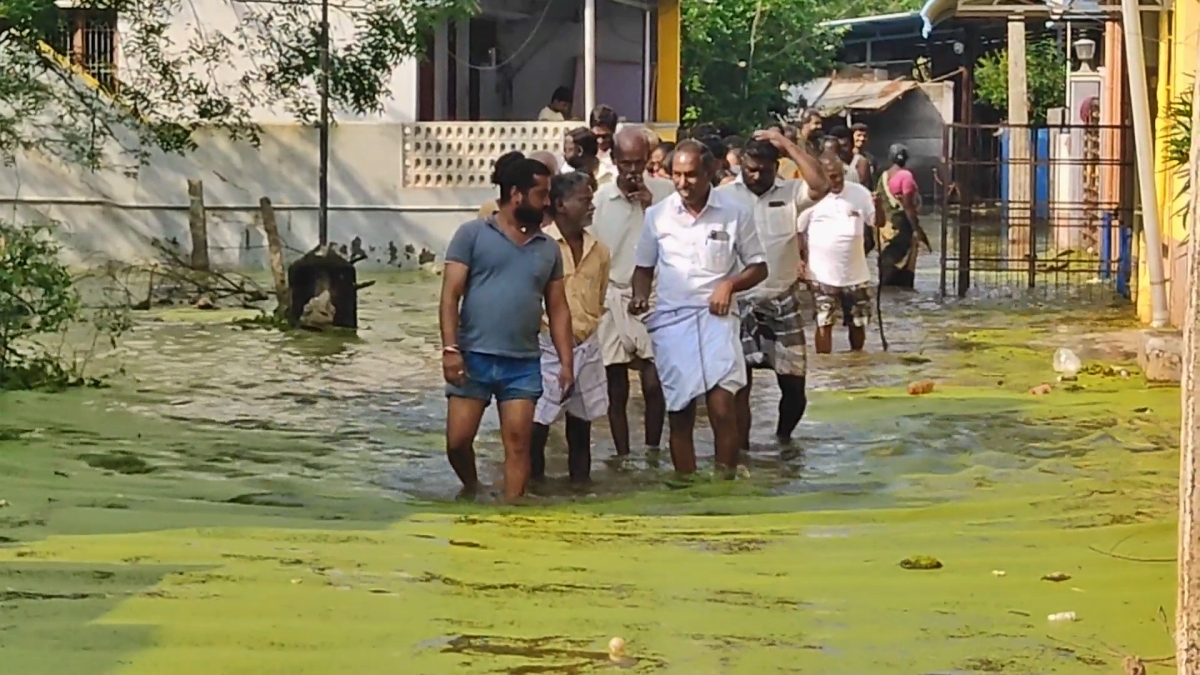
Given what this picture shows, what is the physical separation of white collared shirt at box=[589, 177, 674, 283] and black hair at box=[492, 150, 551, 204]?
140 centimetres

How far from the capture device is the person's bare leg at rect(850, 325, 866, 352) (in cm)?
1375

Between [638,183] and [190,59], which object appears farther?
[190,59]

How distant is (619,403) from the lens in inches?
379

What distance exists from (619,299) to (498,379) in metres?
1.41

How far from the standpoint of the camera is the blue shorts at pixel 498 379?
26.5 feet

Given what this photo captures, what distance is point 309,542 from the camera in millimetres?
6711

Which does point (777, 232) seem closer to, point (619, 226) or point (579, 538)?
point (619, 226)

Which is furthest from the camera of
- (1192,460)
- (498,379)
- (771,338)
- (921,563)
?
(771,338)

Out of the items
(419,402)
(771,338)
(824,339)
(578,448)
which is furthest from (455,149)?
(578,448)

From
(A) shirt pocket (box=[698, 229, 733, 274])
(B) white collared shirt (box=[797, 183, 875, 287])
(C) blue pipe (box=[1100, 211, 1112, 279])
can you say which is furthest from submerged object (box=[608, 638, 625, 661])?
(C) blue pipe (box=[1100, 211, 1112, 279])

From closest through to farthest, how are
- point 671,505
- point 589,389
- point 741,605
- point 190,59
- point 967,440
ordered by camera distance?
point 741,605 → point 671,505 → point 589,389 → point 967,440 → point 190,59

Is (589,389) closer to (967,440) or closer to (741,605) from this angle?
(967,440)

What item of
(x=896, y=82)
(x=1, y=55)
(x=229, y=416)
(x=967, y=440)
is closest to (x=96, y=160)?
(x=1, y=55)

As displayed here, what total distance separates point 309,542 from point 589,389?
232cm
